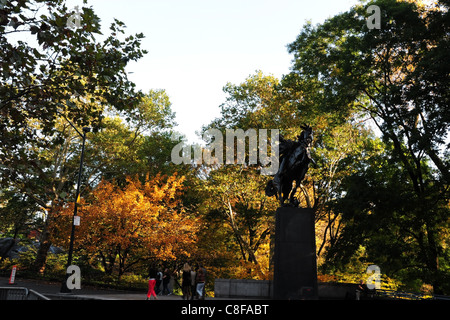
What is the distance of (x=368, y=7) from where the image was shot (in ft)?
64.4

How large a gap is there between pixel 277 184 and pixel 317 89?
13.7 meters

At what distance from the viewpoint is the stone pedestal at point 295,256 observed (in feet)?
37.6

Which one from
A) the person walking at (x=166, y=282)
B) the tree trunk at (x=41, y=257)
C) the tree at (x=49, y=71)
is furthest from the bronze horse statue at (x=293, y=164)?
the tree trunk at (x=41, y=257)

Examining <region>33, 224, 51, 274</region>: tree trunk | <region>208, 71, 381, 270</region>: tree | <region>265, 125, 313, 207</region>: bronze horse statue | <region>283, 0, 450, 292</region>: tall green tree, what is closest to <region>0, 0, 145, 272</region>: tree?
<region>265, 125, 313, 207</region>: bronze horse statue

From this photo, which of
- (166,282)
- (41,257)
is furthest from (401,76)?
(41,257)

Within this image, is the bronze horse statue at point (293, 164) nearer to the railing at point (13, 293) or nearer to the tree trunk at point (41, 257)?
the railing at point (13, 293)

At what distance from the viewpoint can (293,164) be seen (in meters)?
13.4

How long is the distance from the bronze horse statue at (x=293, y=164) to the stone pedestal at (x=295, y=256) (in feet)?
3.46

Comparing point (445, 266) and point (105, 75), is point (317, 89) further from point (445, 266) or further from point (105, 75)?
point (105, 75)

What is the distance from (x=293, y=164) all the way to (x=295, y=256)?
3329mm

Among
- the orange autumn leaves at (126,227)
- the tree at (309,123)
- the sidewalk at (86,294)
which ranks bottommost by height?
the sidewalk at (86,294)

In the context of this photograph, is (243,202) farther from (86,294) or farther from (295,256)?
(295,256)

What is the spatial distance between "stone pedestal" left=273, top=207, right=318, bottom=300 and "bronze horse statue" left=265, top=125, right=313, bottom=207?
1.05 m

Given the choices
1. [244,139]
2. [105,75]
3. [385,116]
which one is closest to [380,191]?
[385,116]
